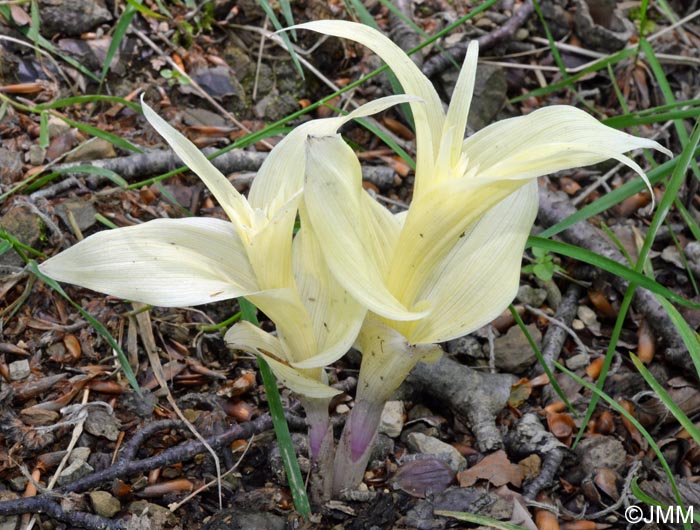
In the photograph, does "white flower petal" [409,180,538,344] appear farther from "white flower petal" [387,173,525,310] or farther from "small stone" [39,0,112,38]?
"small stone" [39,0,112,38]

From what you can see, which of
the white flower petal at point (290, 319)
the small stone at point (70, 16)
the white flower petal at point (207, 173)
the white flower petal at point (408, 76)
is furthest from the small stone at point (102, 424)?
the small stone at point (70, 16)

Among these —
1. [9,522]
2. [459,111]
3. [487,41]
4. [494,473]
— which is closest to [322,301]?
[459,111]

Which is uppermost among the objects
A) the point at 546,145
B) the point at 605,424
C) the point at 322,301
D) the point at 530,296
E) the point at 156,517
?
the point at 546,145

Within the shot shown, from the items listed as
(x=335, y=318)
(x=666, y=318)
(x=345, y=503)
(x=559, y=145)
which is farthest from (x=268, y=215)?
(x=666, y=318)

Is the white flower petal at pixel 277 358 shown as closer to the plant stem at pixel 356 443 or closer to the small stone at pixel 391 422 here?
the plant stem at pixel 356 443

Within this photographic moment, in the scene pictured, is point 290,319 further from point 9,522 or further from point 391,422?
point 9,522

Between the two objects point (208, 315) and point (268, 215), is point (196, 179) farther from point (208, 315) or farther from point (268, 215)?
point (268, 215)

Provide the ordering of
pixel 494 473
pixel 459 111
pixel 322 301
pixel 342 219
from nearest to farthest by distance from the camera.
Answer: pixel 342 219 → pixel 459 111 → pixel 322 301 → pixel 494 473
